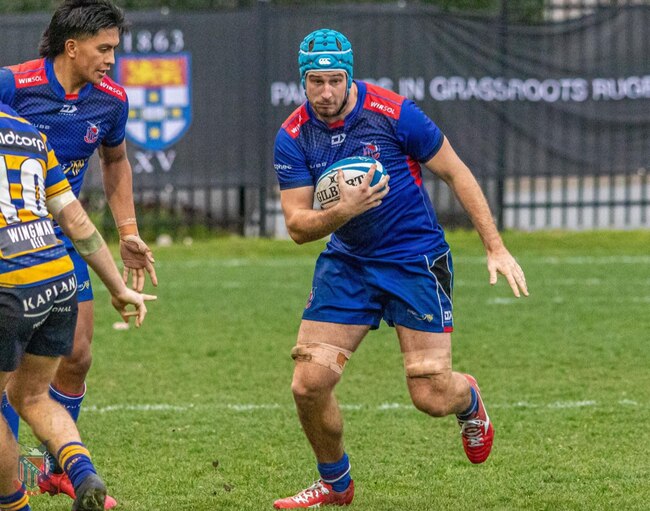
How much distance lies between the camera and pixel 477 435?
20.1 feet

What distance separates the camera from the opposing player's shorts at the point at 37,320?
465 cm

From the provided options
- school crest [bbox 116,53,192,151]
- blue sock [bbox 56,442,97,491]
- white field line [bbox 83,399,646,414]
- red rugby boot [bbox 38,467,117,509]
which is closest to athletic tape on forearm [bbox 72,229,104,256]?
blue sock [bbox 56,442,97,491]

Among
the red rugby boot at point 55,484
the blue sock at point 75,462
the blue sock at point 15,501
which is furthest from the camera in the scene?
the red rugby boot at point 55,484

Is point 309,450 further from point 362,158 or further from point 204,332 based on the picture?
point 204,332

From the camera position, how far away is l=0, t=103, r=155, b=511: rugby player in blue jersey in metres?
4.66

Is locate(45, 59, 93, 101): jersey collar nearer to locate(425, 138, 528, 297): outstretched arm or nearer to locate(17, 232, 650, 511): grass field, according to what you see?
locate(425, 138, 528, 297): outstretched arm

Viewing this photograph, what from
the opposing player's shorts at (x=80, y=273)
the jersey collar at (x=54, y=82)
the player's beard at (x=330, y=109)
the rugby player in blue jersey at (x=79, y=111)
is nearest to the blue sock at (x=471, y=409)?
the player's beard at (x=330, y=109)

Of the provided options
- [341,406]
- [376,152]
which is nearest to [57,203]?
[376,152]

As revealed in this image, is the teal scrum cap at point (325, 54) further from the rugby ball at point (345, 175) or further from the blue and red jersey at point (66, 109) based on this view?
the blue and red jersey at point (66, 109)

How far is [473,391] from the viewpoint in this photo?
6129 mm

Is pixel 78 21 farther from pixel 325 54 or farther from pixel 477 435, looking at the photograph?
pixel 477 435

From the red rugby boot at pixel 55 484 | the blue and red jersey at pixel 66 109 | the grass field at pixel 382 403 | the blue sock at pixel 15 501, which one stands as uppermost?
the blue and red jersey at pixel 66 109

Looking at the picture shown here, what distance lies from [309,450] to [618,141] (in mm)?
9634

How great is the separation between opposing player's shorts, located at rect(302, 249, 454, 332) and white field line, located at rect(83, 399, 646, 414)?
6.14 ft
